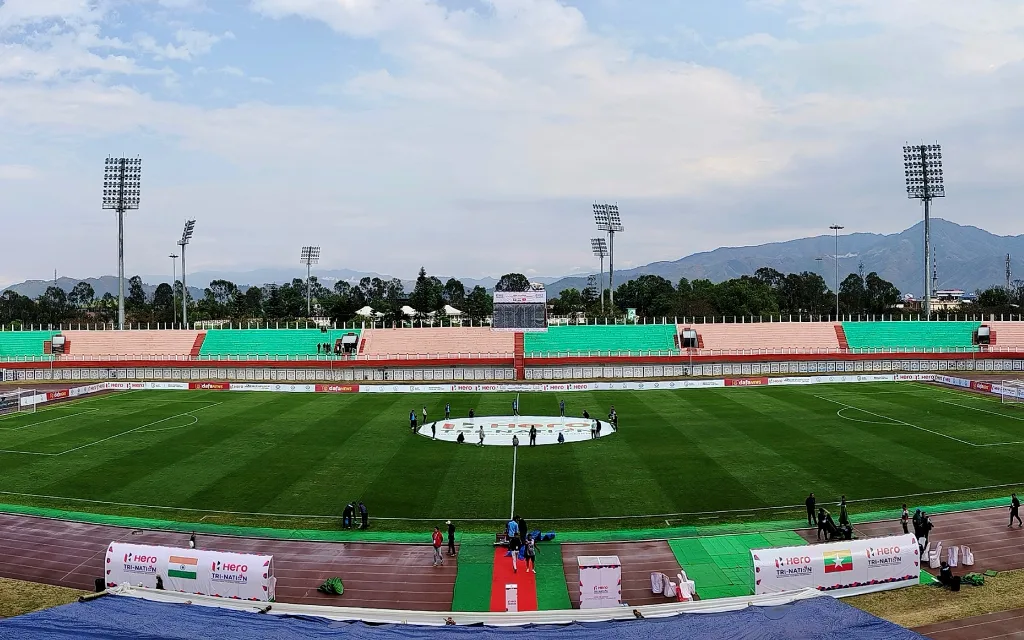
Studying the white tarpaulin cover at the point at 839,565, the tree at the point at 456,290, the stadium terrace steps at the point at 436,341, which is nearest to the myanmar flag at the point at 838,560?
the white tarpaulin cover at the point at 839,565

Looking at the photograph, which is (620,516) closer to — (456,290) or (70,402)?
(70,402)

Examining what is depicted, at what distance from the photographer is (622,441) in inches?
1545

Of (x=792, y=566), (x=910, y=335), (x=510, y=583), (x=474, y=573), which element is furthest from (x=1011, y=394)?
(x=474, y=573)

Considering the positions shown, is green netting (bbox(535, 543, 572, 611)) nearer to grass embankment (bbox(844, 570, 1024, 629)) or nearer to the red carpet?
the red carpet

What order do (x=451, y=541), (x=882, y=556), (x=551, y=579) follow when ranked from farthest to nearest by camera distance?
(x=451, y=541) → (x=551, y=579) → (x=882, y=556)

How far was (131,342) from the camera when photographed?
80812 mm

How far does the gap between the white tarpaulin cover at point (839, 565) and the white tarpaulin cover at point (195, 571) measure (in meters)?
13.3

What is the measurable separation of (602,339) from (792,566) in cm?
5853

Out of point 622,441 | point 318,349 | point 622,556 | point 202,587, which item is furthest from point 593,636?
point 318,349

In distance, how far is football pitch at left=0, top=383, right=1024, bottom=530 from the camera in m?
28.0

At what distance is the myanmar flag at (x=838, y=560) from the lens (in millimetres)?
19516

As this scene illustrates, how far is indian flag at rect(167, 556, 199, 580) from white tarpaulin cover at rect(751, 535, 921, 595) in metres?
15.3

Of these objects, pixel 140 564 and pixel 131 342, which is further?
pixel 131 342

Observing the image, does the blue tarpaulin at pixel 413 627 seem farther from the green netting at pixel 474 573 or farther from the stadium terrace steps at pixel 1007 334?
the stadium terrace steps at pixel 1007 334
